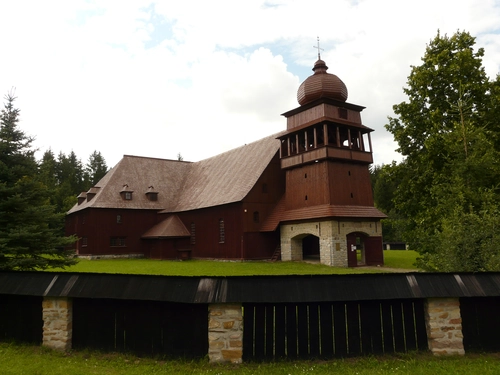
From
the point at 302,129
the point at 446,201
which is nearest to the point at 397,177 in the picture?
the point at 302,129

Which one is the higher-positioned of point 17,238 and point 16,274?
point 17,238

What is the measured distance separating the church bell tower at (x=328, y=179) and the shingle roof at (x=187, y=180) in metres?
4.03

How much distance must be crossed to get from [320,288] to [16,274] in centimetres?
775

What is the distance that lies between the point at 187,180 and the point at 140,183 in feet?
16.9

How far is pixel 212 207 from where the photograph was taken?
35125 mm

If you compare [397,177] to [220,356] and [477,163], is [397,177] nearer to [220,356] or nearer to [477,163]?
[477,163]

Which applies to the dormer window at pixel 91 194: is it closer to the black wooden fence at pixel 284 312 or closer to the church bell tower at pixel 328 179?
the church bell tower at pixel 328 179

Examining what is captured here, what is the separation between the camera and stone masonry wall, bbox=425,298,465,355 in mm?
8812

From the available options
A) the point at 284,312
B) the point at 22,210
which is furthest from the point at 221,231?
the point at 284,312

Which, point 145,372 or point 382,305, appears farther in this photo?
Answer: point 382,305

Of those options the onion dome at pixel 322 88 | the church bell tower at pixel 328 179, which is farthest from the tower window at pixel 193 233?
the onion dome at pixel 322 88

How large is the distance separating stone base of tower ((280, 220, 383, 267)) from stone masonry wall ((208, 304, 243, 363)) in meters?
18.9

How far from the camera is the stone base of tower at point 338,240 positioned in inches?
1057

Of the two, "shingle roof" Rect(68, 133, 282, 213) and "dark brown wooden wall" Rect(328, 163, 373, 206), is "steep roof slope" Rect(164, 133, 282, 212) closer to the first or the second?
"shingle roof" Rect(68, 133, 282, 213)
